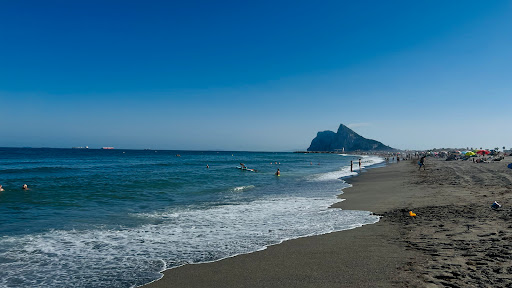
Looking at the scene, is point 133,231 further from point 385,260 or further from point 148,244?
point 385,260

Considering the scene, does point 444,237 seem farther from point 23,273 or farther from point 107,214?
point 107,214

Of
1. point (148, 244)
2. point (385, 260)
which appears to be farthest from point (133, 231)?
point (385, 260)

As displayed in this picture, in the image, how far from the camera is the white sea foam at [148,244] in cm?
643

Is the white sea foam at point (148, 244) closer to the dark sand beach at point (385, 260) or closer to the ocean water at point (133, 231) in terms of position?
the ocean water at point (133, 231)

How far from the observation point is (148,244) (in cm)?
864

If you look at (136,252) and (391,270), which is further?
(136,252)

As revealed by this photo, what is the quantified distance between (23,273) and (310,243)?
6929 mm

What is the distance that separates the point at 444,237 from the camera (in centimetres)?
772

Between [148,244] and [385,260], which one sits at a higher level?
[385,260]

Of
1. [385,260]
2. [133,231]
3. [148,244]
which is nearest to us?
[385,260]

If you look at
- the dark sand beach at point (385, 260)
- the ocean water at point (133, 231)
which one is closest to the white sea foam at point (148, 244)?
the ocean water at point (133, 231)

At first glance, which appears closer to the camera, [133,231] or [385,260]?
[385,260]

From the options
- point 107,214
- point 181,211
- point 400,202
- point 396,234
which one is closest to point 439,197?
point 400,202

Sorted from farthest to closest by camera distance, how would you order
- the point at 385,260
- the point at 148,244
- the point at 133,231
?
the point at 133,231 < the point at 148,244 < the point at 385,260
